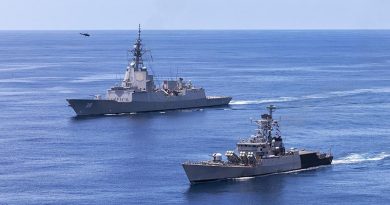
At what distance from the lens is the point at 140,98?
483 feet

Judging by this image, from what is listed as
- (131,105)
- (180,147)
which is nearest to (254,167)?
(180,147)

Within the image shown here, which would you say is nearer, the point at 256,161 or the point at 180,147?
the point at 256,161

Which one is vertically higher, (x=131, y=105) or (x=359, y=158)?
(x=131, y=105)

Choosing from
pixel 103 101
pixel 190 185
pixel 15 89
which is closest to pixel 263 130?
pixel 190 185

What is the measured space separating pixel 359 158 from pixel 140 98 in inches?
2121

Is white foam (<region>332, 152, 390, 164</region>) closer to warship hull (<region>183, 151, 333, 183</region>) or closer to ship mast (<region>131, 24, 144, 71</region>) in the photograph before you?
warship hull (<region>183, 151, 333, 183</region>)

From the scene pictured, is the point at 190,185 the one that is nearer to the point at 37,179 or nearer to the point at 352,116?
the point at 37,179

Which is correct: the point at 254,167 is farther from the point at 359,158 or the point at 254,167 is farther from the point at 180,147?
the point at 180,147

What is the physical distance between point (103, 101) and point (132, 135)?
78.0ft

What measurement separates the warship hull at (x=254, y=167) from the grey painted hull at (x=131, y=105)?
53.2m

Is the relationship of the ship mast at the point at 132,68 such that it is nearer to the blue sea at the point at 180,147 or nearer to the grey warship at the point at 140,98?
the grey warship at the point at 140,98

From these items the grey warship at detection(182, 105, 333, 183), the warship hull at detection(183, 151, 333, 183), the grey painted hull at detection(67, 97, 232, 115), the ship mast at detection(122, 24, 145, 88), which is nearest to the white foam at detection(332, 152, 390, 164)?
the warship hull at detection(183, 151, 333, 183)

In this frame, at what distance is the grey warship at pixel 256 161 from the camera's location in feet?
291

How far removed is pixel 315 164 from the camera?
318 ft
